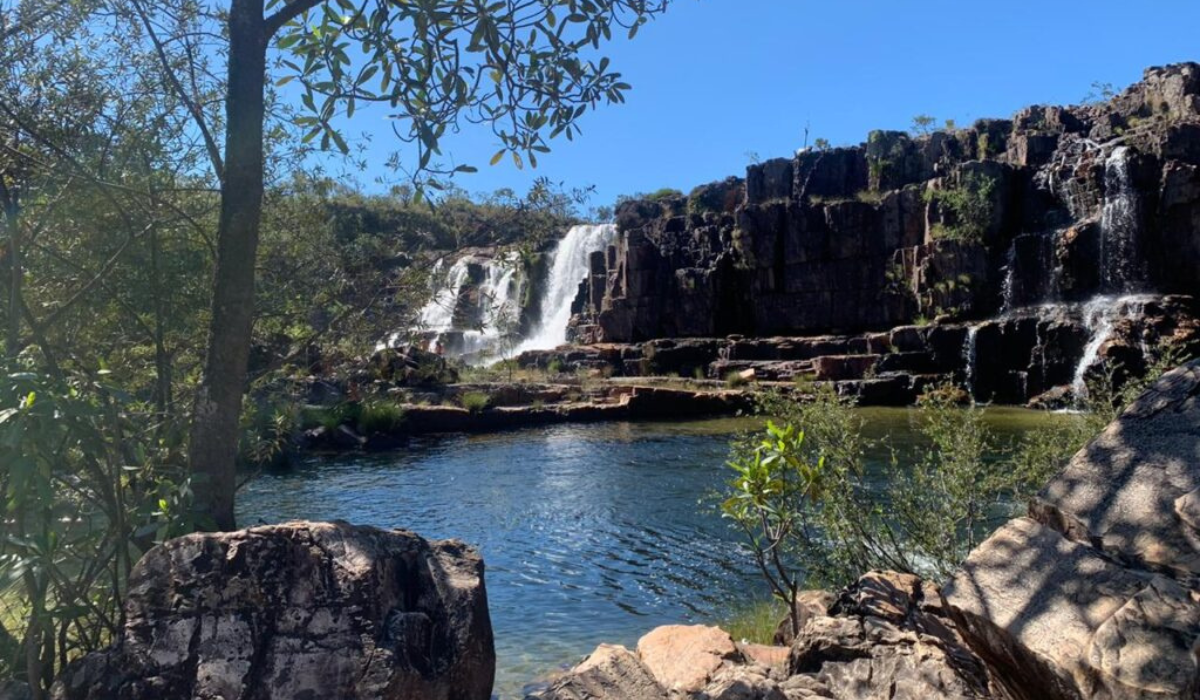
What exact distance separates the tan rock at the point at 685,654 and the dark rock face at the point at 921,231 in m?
27.9

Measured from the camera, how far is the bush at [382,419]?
20500 mm

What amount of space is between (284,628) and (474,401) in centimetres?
2136

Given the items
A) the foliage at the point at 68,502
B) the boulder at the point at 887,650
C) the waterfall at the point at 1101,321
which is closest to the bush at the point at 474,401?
the waterfall at the point at 1101,321

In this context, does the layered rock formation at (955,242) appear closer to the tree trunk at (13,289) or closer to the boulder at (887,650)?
the boulder at (887,650)

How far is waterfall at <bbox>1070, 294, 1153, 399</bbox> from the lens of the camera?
24984mm

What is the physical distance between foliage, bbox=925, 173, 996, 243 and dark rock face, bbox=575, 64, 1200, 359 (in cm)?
7

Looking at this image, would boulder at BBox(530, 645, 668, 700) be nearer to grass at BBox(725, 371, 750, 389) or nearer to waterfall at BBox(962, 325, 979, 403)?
grass at BBox(725, 371, 750, 389)

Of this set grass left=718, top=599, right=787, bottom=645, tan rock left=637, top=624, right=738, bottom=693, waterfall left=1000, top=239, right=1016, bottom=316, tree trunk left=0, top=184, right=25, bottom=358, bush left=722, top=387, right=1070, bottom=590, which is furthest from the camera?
waterfall left=1000, top=239, right=1016, bottom=316

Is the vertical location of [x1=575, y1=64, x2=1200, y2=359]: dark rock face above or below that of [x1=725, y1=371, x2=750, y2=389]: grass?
above

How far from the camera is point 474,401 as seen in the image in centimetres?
2423

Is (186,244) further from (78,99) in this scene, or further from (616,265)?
(616,265)

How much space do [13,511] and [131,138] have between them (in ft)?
7.21

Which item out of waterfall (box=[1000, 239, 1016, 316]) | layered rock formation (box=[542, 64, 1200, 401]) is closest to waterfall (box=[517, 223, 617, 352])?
layered rock formation (box=[542, 64, 1200, 401])

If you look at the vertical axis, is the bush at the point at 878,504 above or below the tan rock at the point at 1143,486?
below
